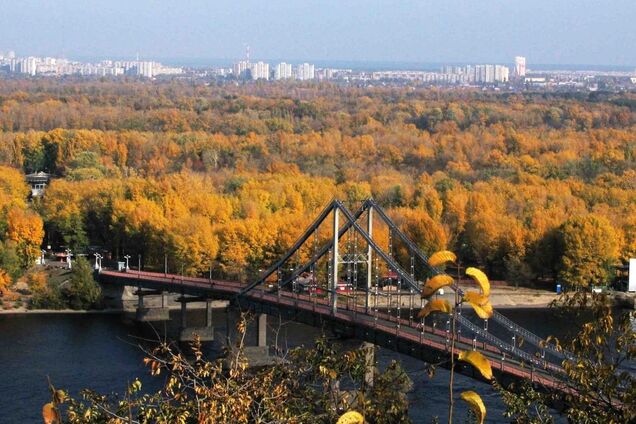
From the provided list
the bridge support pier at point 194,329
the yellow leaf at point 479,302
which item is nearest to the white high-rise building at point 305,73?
the bridge support pier at point 194,329

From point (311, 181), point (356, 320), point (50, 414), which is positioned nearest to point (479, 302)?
point (50, 414)

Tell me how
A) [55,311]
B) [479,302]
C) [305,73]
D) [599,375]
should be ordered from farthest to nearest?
[305,73]
[55,311]
[599,375]
[479,302]

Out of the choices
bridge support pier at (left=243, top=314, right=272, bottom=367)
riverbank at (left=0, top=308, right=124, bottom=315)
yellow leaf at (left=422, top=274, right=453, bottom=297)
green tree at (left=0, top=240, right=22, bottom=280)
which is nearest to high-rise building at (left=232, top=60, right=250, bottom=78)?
green tree at (left=0, top=240, right=22, bottom=280)

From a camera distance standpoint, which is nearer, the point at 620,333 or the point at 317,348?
the point at 620,333

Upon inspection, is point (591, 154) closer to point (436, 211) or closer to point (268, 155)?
point (268, 155)

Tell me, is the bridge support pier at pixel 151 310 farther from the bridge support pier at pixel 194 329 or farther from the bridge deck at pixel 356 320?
the bridge support pier at pixel 194 329

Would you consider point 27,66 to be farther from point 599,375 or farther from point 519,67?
point 599,375

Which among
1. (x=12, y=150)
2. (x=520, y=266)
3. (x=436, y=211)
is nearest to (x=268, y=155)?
(x=12, y=150)

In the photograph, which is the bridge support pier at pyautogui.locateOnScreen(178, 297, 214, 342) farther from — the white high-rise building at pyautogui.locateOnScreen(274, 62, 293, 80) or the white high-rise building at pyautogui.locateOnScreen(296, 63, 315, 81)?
the white high-rise building at pyautogui.locateOnScreen(296, 63, 315, 81)
